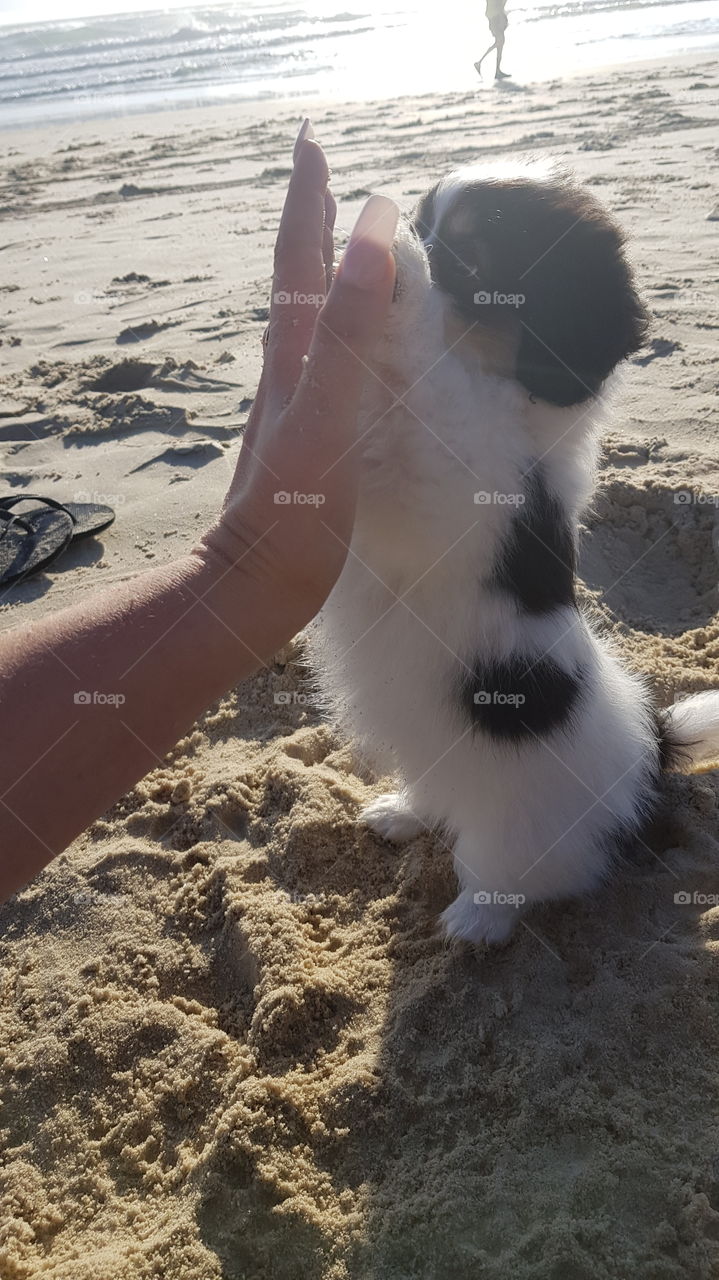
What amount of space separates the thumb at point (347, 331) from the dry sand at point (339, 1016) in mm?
391

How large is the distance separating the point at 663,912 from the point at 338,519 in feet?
4.81

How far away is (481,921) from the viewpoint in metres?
2.30

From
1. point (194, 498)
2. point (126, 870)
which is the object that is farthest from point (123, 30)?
point (126, 870)

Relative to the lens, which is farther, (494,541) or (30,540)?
(30,540)

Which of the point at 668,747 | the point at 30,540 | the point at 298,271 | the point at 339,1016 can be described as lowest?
the point at 339,1016

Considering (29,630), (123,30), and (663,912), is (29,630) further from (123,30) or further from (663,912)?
(123,30)

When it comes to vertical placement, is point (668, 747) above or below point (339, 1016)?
above

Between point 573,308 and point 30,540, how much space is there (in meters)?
2.68

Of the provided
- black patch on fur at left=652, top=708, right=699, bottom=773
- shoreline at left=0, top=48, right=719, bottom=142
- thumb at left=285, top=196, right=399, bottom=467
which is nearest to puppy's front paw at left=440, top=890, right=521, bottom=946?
black patch on fur at left=652, top=708, right=699, bottom=773

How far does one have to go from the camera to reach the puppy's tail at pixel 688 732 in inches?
101

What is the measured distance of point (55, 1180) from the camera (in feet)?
6.18

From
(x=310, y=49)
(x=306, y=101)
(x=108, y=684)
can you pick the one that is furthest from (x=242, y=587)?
(x=310, y=49)

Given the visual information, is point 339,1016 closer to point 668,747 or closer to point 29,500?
point 668,747

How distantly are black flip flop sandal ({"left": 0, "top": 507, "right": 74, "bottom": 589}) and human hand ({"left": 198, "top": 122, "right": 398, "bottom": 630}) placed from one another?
8.33 feet
